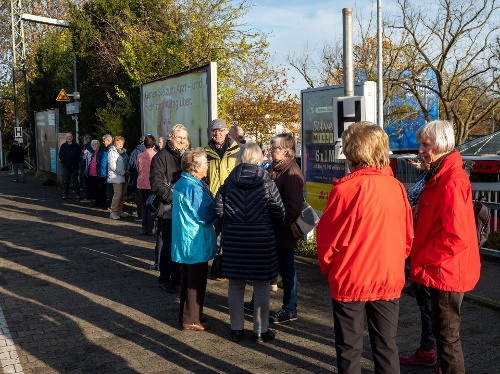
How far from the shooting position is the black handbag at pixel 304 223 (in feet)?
18.5

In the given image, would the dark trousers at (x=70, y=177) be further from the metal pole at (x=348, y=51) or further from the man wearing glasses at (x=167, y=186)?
the metal pole at (x=348, y=51)

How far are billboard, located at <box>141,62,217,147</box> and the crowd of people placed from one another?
329 centimetres

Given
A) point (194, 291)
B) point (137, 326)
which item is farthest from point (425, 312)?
point (137, 326)

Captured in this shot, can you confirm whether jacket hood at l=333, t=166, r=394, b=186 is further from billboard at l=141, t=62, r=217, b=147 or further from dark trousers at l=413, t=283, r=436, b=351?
billboard at l=141, t=62, r=217, b=147

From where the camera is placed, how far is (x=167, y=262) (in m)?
6.99

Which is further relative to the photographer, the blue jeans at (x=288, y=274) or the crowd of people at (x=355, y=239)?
the blue jeans at (x=288, y=274)

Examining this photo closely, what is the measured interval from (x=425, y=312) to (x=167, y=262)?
3369 mm

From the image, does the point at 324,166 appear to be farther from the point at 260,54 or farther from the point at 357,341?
the point at 260,54

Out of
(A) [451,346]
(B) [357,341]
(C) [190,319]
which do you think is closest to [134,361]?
(C) [190,319]

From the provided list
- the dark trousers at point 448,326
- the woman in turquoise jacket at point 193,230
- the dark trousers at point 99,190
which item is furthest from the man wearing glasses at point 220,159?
the dark trousers at point 99,190

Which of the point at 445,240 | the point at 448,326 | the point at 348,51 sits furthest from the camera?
the point at 348,51

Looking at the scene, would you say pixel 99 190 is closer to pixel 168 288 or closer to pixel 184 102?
pixel 184 102

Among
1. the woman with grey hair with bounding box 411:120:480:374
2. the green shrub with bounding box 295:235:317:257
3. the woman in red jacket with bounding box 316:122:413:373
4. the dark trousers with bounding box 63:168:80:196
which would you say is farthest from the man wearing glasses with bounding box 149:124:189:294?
the dark trousers with bounding box 63:168:80:196

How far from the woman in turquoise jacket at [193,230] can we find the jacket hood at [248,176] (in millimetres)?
550
